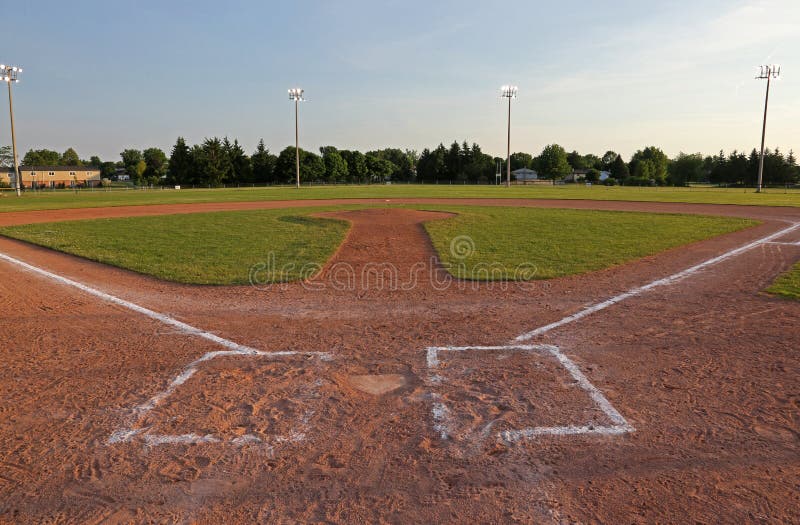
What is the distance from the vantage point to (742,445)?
12.0 ft

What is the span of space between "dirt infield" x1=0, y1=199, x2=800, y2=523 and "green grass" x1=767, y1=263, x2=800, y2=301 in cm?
37

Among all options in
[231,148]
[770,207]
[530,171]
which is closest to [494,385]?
[770,207]

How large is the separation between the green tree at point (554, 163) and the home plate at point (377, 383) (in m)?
131

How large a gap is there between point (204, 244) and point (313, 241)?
2993mm

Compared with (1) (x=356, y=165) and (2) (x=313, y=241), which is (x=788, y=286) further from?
(1) (x=356, y=165)

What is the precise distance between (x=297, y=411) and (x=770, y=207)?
33.0 metres

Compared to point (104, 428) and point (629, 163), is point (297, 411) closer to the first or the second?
point (104, 428)

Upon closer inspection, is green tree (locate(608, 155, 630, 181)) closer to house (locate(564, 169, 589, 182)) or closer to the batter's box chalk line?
house (locate(564, 169, 589, 182))

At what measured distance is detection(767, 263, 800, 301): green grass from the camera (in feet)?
27.1

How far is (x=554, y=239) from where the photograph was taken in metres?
15.2

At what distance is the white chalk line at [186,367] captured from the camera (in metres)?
3.77

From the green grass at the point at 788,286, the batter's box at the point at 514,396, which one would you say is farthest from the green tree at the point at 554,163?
the batter's box at the point at 514,396

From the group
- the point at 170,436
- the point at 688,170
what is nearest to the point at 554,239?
the point at 170,436

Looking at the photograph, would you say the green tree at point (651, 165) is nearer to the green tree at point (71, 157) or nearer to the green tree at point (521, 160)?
the green tree at point (521, 160)
